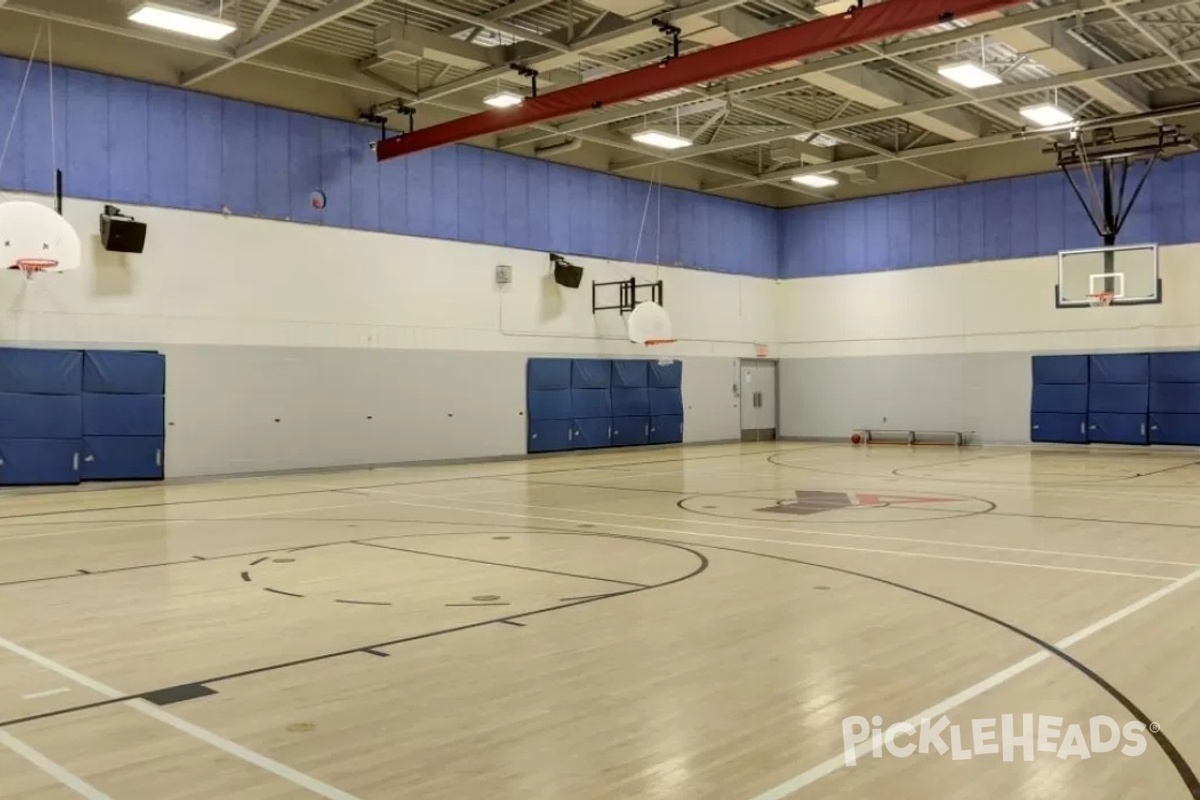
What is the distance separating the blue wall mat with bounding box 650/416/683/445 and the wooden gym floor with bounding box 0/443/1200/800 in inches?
502

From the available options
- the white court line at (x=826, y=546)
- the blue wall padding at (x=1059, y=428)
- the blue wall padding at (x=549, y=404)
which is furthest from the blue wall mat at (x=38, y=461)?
the blue wall padding at (x=1059, y=428)

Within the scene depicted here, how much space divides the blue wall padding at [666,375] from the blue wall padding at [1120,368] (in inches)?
377

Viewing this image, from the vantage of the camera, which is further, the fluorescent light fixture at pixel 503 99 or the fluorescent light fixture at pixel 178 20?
the fluorescent light fixture at pixel 503 99

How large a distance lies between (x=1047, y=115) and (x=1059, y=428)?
26.1ft

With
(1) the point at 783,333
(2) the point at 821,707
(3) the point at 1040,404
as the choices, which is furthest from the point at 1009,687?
(1) the point at 783,333

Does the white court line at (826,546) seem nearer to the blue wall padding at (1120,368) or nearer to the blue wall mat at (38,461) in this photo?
the blue wall mat at (38,461)

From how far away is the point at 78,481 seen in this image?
16031 mm

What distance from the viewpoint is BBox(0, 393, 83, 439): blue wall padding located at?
50.6 ft

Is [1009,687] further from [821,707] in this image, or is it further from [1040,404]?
[1040,404]

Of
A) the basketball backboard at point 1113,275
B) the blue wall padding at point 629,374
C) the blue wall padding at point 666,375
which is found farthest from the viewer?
the blue wall padding at point 666,375

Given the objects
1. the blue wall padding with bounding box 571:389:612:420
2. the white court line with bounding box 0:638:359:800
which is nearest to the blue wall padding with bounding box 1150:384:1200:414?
the blue wall padding with bounding box 571:389:612:420

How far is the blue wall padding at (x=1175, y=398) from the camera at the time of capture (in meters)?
21.8

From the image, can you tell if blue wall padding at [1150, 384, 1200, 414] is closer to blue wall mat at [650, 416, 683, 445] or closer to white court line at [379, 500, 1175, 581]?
blue wall mat at [650, 416, 683, 445]

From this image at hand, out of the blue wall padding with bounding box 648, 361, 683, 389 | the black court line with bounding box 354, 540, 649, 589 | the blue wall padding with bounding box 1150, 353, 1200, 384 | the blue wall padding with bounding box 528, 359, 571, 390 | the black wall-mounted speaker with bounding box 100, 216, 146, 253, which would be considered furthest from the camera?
the blue wall padding with bounding box 648, 361, 683, 389
